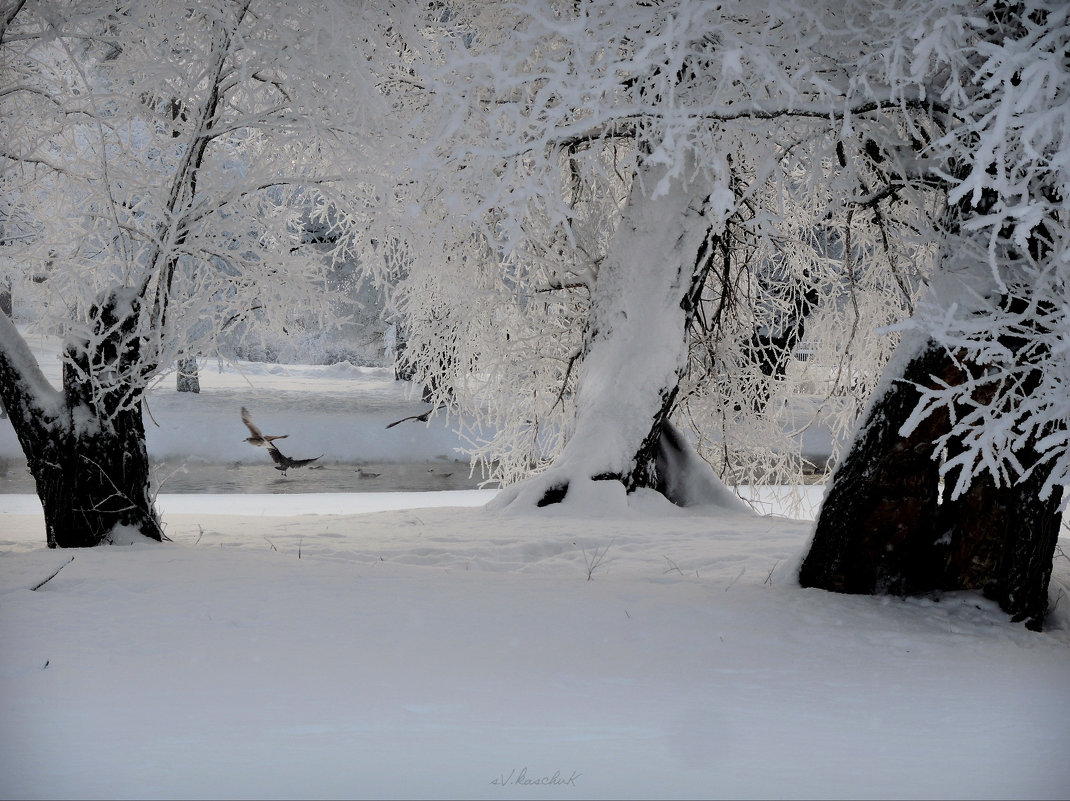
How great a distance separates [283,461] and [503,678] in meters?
16.5

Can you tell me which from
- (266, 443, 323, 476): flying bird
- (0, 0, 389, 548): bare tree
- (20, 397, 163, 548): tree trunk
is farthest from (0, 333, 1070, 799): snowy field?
(266, 443, 323, 476): flying bird

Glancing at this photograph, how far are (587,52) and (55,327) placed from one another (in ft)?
13.0

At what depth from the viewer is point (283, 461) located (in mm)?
19312

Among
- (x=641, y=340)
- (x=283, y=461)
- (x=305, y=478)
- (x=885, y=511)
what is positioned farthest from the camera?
(x=283, y=461)

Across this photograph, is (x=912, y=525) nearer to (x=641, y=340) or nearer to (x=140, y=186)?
(x=641, y=340)

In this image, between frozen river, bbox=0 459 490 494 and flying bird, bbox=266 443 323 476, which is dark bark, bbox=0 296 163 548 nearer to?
frozen river, bbox=0 459 490 494

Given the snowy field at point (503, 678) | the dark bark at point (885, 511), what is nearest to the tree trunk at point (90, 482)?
the snowy field at point (503, 678)

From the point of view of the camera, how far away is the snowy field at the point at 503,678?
2.55 meters

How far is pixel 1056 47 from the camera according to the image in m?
3.64

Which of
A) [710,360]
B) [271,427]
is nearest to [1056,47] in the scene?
[710,360]

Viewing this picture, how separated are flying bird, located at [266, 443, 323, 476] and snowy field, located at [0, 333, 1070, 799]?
12374 millimetres

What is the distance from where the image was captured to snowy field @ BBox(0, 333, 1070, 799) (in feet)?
8.38

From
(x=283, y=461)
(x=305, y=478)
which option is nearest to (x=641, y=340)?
(x=305, y=478)

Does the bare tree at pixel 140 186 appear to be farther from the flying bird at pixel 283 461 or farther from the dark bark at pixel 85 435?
the flying bird at pixel 283 461
